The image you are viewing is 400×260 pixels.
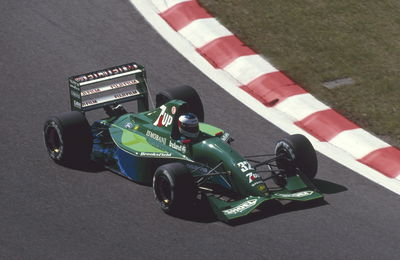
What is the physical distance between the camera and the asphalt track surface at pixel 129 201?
10344mm

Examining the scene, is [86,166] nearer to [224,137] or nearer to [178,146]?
[178,146]

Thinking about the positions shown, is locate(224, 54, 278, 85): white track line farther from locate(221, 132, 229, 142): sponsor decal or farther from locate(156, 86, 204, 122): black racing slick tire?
locate(221, 132, 229, 142): sponsor decal

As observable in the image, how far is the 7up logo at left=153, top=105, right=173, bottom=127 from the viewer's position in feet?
38.2

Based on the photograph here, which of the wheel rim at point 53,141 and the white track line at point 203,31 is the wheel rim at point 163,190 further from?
the white track line at point 203,31

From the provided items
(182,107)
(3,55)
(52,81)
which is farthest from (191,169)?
(3,55)

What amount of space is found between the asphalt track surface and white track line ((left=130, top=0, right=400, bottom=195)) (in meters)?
0.12

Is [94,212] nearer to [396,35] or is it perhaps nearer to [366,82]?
[366,82]

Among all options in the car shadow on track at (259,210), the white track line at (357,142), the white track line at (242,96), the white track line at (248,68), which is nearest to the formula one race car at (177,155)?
the car shadow on track at (259,210)

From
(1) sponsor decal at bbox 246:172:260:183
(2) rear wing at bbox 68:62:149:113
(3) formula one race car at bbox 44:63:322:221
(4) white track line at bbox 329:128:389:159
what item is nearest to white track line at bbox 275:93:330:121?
(4) white track line at bbox 329:128:389:159

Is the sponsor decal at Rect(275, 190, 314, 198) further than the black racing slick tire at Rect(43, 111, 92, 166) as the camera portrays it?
No

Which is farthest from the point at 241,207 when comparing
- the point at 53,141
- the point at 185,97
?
the point at 53,141

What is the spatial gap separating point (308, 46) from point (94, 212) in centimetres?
513

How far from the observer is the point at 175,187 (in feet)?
34.9

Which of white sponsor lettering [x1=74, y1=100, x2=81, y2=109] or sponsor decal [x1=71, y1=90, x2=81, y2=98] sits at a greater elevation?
sponsor decal [x1=71, y1=90, x2=81, y2=98]
